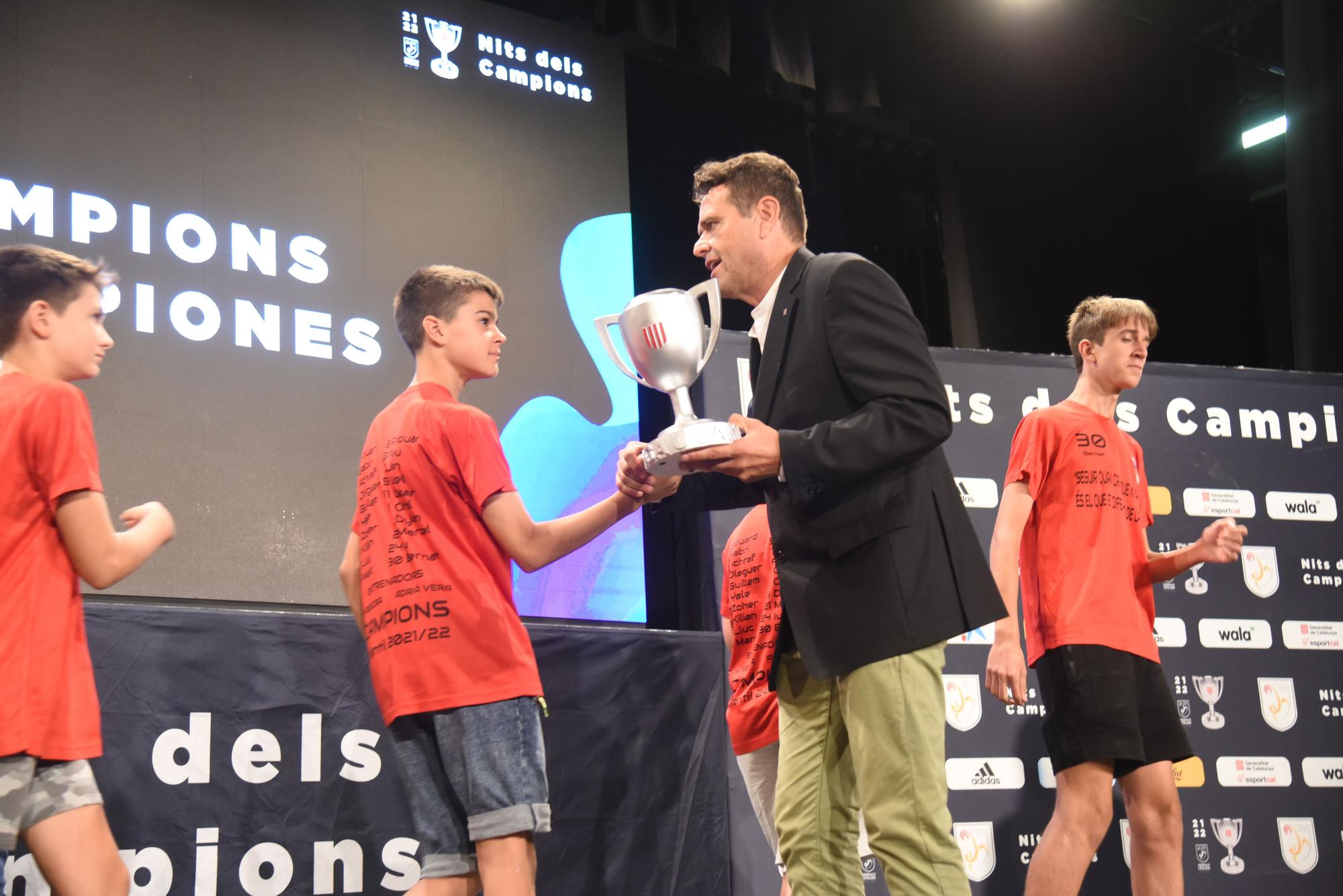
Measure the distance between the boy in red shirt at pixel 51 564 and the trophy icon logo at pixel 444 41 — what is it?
3.70m

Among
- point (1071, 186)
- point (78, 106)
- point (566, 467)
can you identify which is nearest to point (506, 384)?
point (566, 467)

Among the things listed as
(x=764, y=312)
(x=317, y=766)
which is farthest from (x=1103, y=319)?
(x=317, y=766)

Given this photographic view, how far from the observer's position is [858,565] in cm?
209

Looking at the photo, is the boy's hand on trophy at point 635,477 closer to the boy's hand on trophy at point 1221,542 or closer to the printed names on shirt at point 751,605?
the printed names on shirt at point 751,605

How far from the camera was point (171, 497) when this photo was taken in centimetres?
473

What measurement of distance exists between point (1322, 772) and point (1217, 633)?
594 mm

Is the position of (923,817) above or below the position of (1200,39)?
below

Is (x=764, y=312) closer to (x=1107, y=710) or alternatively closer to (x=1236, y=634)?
(x=1107, y=710)

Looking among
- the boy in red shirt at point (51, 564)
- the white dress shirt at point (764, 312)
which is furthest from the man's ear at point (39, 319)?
the white dress shirt at point (764, 312)

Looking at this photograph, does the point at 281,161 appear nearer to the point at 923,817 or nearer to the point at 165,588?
the point at 165,588

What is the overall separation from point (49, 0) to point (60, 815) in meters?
3.93

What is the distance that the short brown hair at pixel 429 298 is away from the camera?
8.98ft

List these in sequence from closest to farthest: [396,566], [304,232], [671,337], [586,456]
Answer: [671,337], [396,566], [304,232], [586,456]

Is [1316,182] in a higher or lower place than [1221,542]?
higher
